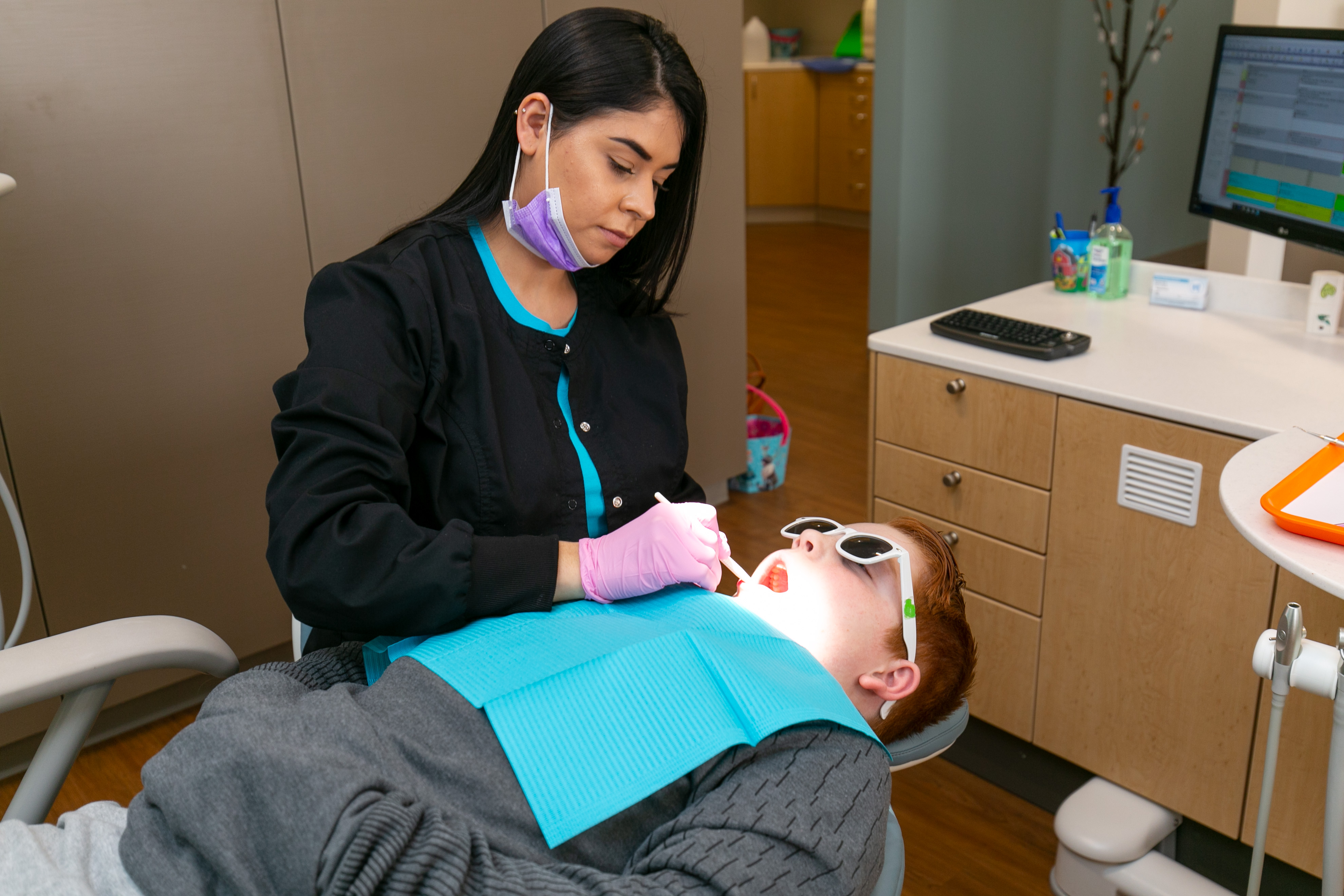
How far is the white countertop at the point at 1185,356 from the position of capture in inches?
61.6

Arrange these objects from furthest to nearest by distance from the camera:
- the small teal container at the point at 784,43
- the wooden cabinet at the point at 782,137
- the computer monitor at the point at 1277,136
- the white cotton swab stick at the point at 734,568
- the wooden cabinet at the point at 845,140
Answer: the small teal container at the point at 784,43
the wooden cabinet at the point at 782,137
the wooden cabinet at the point at 845,140
the computer monitor at the point at 1277,136
the white cotton swab stick at the point at 734,568

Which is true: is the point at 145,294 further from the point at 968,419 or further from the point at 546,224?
the point at 968,419

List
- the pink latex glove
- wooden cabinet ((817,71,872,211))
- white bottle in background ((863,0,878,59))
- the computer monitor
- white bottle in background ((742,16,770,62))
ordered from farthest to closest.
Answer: white bottle in background ((742,16,770,62)) < wooden cabinet ((817,71,872,211)) < white bottle in background ((863,0,878,59)) < the computer monitor < the pink latex glove

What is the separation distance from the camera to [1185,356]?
5.95ft

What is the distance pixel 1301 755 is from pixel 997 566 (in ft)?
1.80

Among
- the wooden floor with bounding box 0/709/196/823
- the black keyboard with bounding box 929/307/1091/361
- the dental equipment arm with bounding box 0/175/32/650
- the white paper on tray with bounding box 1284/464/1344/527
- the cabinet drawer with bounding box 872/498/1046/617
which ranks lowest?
the wooden floor with bounding box 0/709/196/823

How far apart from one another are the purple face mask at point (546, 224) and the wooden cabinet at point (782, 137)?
5.62m

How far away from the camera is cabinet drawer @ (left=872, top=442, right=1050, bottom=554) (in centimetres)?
183

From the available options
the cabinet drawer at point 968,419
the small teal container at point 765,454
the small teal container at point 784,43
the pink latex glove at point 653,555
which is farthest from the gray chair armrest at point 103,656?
the small teal container at point 784,43

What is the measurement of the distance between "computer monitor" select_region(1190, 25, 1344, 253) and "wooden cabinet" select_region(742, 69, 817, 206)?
4.93 meters

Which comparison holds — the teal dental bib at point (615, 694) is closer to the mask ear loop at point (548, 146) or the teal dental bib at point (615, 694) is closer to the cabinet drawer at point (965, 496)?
the mask ear loop at point (548, 146)

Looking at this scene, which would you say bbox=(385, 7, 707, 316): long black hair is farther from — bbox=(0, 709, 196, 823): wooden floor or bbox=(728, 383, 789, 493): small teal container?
bbox=(728, 383, 789, 493): small teal container

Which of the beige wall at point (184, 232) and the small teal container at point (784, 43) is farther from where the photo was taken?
the small teal container at point (784, 43)

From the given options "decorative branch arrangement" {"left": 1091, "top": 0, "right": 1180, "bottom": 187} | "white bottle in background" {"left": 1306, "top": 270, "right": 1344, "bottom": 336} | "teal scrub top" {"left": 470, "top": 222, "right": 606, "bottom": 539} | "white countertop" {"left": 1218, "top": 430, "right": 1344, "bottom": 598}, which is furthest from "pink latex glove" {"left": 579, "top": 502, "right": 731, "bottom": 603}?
"decorative branch arrangement" {"left": 1091, "top": 0, "right": 1180, "bottom": 187}
